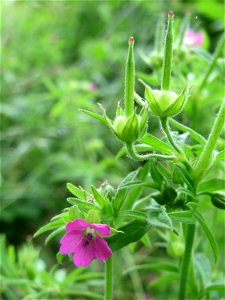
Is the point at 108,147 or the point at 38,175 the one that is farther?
the point at 108,147

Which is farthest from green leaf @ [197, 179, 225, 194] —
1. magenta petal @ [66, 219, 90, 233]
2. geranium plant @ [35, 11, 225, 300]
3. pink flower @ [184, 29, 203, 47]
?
pink flower @ [184, 29, 203, 47]

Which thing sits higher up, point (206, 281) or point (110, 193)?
point (110, 193)

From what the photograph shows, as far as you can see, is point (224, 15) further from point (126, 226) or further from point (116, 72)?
point (116, 72)

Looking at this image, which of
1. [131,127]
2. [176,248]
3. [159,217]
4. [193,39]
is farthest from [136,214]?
[193,39]

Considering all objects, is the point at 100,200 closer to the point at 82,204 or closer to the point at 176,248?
the point at 82,204

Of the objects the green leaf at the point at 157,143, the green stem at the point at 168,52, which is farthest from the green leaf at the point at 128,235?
the green stem at the point at 168,52

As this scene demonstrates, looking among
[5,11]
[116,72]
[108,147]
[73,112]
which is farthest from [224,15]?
[5,11]

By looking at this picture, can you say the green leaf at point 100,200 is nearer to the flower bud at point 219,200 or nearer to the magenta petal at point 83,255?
the magenta petal at point 83,255

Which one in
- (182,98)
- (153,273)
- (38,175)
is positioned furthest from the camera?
(38,175)
